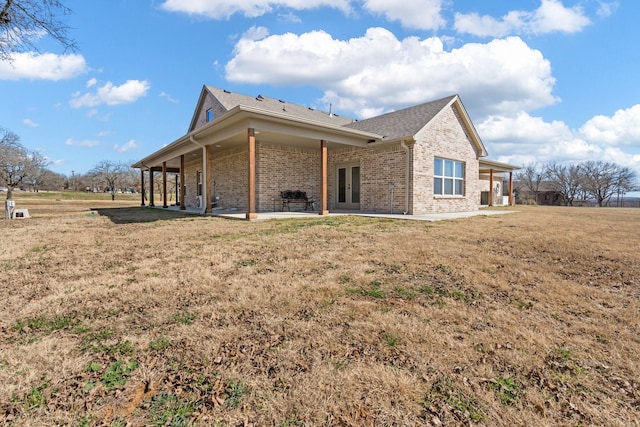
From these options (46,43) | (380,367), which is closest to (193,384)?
(380,367)

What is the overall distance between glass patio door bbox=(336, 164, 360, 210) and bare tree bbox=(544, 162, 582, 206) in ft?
141

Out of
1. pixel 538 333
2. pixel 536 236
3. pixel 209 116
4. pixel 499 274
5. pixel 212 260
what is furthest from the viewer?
pixel 209 116

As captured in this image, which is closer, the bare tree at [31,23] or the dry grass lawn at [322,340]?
the dry grass lawn at [322,340]

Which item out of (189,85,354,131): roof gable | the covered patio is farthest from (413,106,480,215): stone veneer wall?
(189,85,354,131): roof gable

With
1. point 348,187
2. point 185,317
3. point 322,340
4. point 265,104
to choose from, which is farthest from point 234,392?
point 265,104

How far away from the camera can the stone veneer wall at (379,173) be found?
12.3 m

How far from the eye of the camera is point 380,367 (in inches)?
82.8

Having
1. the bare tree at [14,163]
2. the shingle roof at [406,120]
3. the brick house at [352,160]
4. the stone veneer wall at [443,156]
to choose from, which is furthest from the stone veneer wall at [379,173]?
the bare tree at [14,163]

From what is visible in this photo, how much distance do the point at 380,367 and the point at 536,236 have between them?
6.86 metres

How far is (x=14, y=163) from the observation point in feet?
96.8

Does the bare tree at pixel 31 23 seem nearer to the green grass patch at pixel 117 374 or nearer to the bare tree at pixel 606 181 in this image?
the green grass patch at pixel 117 374

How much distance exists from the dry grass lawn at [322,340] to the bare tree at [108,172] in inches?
2418

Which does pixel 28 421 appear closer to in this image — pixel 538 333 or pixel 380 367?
pixel 380 367

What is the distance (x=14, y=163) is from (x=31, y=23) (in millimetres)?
28744
